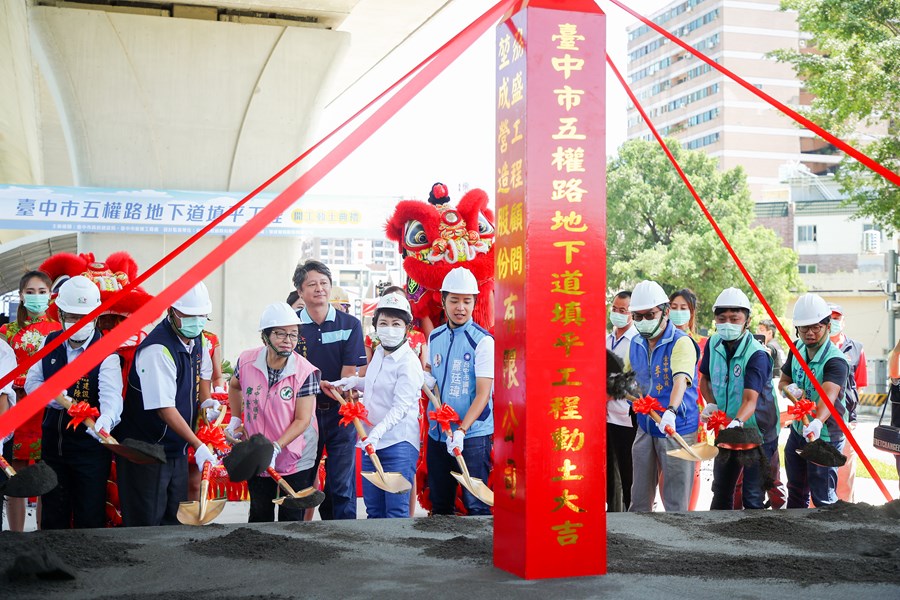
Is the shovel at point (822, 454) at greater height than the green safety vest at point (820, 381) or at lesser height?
lesser

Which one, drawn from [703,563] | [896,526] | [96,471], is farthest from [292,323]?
[896,526]

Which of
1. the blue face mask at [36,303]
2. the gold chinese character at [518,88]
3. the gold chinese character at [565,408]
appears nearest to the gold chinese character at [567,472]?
the gold chinese character at [565,408]

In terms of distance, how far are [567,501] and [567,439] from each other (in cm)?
18

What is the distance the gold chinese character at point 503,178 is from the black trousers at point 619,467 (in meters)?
2.82

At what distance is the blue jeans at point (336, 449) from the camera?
15.7 ft

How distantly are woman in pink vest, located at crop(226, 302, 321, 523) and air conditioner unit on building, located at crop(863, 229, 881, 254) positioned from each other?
29996 mm

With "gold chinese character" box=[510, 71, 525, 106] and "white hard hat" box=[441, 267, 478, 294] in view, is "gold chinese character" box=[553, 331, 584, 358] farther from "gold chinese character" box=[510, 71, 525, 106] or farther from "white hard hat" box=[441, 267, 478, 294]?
"white hard hat" box=[441, 267, 478, 294]

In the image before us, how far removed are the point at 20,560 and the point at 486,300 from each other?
3.62 m

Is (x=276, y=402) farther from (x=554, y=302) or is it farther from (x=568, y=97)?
(x=568, y=97)

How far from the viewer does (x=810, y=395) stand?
4996mm

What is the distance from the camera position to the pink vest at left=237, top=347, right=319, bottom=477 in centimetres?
417

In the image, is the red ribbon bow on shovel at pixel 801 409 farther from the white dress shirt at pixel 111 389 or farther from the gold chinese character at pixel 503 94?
the white dress shirt at pixel 111 389

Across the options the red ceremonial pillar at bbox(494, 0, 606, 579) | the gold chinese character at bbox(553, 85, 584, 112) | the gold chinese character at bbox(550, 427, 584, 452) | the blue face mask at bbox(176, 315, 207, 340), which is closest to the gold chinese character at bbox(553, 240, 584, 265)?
the red ceremonial pillar at bbox(494, 0, 606, 579)

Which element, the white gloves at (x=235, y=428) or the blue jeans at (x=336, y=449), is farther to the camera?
the blue jeans at (x=336, y=449)
